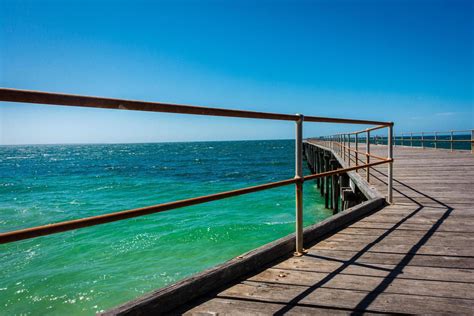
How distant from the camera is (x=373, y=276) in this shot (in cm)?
185

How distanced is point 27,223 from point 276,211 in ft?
31.7

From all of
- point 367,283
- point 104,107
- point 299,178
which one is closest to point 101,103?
point 104,107

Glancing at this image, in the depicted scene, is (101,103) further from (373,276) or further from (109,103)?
(373,276)

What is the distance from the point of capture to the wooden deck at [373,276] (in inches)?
59.3

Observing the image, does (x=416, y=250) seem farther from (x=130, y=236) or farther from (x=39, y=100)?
(x=130, y=236)

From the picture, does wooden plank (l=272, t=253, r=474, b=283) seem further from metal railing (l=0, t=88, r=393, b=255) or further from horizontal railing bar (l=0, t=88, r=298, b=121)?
horizontal railing bar (l=0, t=88, r=298, b=121)

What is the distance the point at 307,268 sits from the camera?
6.50ft

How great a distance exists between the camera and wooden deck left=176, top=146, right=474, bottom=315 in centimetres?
151

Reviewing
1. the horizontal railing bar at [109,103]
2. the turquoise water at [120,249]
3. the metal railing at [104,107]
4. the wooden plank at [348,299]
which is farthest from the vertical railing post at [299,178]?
the turquoise water at [120,249]

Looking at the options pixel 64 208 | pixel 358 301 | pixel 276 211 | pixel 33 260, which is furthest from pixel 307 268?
pixel 64 208

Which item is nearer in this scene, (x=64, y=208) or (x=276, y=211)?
(x=276, y=211)

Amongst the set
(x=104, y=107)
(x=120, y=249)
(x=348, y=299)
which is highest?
(x=104, y=107)

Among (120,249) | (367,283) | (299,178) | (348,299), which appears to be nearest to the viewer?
(348,299)

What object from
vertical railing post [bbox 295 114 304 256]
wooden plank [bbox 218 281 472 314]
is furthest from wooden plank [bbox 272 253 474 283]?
wooden plank [bbox 218 281 472 314]
